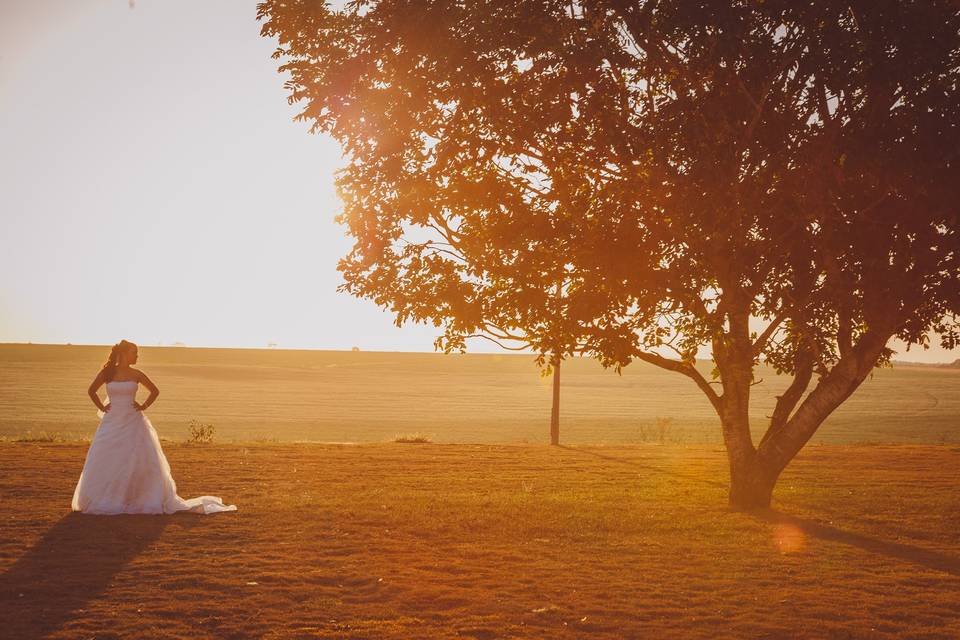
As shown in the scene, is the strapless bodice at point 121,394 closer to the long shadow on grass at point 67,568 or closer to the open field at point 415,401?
the long shadow on grass at point 67,568

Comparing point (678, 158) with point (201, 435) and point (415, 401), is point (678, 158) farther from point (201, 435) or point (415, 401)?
point (415, 401)

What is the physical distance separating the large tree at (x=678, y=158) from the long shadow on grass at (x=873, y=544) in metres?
1.14

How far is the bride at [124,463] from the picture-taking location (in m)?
14.0

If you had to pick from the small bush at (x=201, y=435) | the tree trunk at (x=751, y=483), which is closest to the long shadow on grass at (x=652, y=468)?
Result: the tree trunk at (x=751, y=483)

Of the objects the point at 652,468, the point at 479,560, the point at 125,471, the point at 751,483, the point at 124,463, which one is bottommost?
Result: the point at 479,560

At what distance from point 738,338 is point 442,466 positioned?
31.5ft

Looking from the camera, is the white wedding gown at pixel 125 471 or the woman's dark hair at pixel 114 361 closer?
the white wedding gown at pixel 125 471

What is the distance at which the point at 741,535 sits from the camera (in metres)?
13.4

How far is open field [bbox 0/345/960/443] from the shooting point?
162ft

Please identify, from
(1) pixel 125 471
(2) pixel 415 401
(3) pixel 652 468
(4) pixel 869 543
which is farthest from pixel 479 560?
(2) pixel 415 401

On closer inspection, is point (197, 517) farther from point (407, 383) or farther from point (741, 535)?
point (407, 383)

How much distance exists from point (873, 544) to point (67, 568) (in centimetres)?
1037

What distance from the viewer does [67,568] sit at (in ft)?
33.1

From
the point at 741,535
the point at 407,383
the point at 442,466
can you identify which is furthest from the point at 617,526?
the point at 407,383
